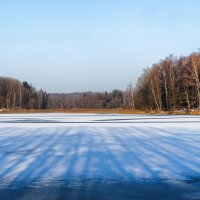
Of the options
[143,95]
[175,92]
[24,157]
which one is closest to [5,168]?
[24,157]

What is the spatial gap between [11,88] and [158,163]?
5223 inches

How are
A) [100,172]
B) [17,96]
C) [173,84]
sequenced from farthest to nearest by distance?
[17,96] < [173,84] < [100,172]

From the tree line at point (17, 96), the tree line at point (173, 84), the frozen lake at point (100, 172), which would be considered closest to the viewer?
the frozen lake at point (100, 172)

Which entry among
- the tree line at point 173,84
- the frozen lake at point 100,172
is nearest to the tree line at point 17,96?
the tree line at point 173,84

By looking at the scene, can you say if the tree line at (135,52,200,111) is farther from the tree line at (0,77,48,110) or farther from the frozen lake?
the tree line at (0,77,48,110)

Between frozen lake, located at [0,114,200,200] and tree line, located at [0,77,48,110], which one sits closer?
frozen lake, located at [0,114,200,200]

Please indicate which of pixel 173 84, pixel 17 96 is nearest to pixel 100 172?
pixel 173 84

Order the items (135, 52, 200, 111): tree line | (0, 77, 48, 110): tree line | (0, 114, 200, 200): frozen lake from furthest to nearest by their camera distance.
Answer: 1. (0, 77, 48, 110): tree line
2. (135, 52, 200, 111): tree line
3. (0, 114, 200, 200): frozen lake

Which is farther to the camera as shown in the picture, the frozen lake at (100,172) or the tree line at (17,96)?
the tree line at (17,96)

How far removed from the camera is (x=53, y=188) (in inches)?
290

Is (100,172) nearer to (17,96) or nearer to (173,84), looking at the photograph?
(173,84)

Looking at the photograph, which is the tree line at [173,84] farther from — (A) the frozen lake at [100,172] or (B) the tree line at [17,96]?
(B) the tree line at [17,96]

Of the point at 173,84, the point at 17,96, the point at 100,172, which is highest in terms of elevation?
the point at 17,96

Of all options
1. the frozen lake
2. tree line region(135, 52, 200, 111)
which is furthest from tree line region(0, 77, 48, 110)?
the frozen lake
